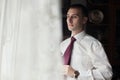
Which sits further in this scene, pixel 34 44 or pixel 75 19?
pixel 75 19

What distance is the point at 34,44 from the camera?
37cm

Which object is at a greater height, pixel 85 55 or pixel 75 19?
pixel 75 19

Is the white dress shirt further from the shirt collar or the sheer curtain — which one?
the sheer curtain

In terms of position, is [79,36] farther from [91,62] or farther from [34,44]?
[34,44]

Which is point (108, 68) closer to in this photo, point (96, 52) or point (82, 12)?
point (96, 52)

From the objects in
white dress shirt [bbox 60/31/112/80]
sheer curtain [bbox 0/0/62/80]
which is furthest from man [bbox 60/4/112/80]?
sheer curtain [bbox 0/0/62/80]

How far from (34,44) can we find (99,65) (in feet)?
1.79

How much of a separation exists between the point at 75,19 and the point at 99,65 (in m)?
0.17

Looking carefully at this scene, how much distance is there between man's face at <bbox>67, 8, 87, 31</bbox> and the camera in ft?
2.85

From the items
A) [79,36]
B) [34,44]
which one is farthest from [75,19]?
[34,44]

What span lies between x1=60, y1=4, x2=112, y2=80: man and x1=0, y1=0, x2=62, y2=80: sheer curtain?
450 mm

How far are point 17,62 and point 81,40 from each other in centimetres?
60

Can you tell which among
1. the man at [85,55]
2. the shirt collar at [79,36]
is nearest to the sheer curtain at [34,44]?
the man at [85,55]

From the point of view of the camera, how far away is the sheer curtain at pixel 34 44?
14.4 inches
